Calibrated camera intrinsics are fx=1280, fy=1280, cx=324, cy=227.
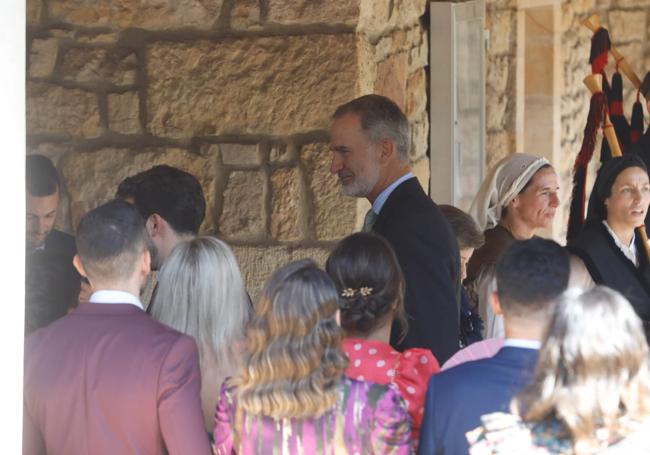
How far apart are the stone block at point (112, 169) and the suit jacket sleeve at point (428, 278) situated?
1113 millimetres

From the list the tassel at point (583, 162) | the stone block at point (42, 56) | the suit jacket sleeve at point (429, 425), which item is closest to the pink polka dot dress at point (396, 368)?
the suit jacket sleeve at point (429, 425)

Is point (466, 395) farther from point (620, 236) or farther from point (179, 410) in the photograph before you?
point (620, 236)

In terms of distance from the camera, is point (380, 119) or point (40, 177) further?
point (40, 177)

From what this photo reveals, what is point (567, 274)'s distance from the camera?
2805 millimetres

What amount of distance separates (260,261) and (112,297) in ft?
5.60

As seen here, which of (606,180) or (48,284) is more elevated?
(606,180)

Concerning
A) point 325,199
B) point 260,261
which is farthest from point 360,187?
point 260,261

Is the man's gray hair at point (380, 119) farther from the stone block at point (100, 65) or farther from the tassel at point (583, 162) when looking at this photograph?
the tassel at point (583, 162)

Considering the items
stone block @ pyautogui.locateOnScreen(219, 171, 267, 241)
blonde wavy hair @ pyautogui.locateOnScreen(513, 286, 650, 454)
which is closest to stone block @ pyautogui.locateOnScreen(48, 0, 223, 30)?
stone block @ pyautogui.locateOnScreen(219, 171, 267, 241)

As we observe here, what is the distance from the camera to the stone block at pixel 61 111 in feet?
15.9

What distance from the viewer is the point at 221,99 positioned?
4.71 metres

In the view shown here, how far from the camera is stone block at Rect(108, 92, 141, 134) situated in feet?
15.8

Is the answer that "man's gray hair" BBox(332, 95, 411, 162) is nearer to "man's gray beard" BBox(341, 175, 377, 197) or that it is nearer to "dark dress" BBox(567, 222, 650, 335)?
"man's gray beard" BBox(341, 175, 377, 197)

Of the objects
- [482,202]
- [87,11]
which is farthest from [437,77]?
[87,11]
